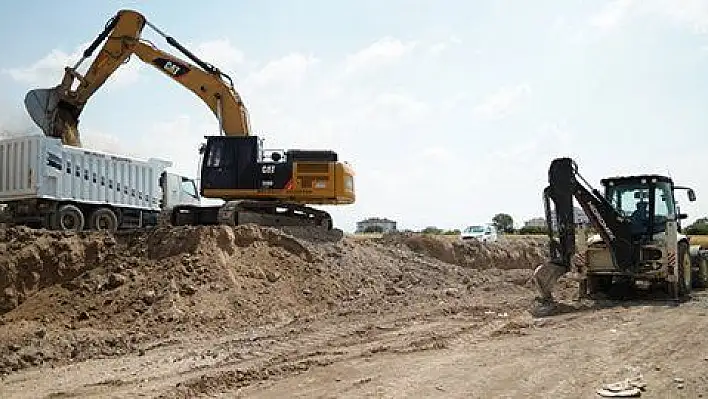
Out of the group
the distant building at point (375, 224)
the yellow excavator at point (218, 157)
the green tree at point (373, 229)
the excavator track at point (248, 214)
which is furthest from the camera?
the distant building at point (375, 224)

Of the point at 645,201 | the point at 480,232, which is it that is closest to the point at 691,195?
the point at 645,201

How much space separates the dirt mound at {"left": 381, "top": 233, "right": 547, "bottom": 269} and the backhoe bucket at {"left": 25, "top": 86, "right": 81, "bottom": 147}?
1165 cm

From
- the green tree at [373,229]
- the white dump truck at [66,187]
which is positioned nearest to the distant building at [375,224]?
the green tree at [373,229]

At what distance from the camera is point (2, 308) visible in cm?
1305

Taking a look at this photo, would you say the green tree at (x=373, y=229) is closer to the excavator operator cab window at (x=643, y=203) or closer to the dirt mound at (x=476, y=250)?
the dirt mound at (x=476, y=250)

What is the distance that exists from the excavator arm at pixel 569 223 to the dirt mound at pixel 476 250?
11.3 m

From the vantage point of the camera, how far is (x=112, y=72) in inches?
737

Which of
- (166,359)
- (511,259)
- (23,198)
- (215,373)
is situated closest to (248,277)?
(166,359)

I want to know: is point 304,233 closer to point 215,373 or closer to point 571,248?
point 571,248

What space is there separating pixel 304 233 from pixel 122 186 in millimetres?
6408

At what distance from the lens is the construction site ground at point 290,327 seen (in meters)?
7.71

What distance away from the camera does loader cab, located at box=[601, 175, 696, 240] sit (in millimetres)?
15367

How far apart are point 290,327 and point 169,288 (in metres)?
2.41

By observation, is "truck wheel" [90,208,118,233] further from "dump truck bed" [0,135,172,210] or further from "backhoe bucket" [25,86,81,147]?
"backhoe bucket" [25,86,81,147]
